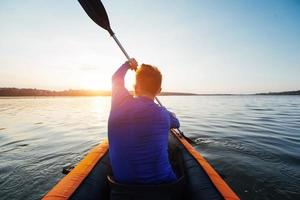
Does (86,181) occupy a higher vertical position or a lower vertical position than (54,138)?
higher

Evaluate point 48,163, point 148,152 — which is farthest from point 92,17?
point 48,163

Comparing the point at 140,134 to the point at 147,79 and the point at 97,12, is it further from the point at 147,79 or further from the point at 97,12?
the point at 97,12

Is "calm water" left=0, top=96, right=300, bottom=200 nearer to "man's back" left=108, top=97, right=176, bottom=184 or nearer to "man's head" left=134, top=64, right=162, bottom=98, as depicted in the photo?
"man's back" left=108, top=97, right=176, bottom=184

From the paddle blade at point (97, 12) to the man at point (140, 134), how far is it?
2.62m

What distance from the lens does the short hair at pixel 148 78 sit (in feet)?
6.85

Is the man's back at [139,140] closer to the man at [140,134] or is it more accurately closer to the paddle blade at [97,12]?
the man at [140,134]

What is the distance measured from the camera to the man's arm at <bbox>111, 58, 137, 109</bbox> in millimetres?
2077

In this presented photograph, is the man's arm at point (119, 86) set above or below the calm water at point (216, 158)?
above

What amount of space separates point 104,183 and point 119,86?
1.78 metres

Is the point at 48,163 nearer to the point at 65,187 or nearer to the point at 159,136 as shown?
the point at 65,187

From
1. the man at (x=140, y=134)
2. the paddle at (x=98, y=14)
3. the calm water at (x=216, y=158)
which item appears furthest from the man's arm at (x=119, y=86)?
the calm water at (x=216, y=158)

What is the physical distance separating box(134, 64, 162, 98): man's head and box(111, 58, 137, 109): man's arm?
15cm

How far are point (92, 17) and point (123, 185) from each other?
11.5ft

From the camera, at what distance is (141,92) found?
2102mm
